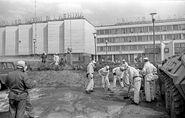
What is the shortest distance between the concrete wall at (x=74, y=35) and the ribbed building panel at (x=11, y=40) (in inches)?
746

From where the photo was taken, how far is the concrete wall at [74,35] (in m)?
60.4

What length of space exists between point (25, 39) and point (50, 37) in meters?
9.65

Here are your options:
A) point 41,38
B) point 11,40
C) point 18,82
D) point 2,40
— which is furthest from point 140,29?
point 18,82

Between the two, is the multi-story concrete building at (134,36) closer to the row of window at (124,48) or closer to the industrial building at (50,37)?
the row of window at (124,48)

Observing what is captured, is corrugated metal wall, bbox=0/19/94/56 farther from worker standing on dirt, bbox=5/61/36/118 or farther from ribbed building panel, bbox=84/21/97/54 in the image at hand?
worker standing on dirt, bbox=5/61/36/118

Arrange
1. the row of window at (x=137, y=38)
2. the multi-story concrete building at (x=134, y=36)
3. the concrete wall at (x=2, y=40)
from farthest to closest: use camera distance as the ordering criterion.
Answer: the concrete wall at (x=2, y=40) → the row of window at (x=137, y=38) → the multi-story concrete building at (x=134, y=36)

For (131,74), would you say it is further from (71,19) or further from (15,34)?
(15,34)

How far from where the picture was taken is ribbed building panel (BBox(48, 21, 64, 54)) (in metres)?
62.8

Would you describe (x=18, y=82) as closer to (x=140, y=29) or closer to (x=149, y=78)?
(x=149, y=78)

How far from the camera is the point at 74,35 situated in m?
61.1

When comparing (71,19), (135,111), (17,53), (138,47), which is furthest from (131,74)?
(17,53)

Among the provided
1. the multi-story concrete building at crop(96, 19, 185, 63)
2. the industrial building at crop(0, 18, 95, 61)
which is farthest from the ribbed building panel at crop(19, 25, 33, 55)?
the multi-story concrete building at crop(96, 19, 185, 63)

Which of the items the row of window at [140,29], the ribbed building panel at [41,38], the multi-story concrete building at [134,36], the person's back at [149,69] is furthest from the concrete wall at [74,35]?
the person's back at [149,69]

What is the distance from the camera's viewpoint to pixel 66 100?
9508 millimetres
